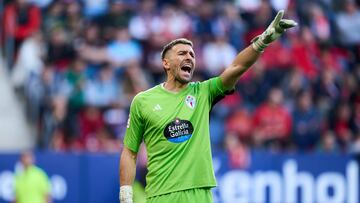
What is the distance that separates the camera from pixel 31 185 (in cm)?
1628

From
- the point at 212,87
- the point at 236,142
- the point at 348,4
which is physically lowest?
the point at 212,87

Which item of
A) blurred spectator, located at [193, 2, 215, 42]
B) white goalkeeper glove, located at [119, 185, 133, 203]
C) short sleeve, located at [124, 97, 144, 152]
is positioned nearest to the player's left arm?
short sleeve, located at [124, 97, 144, 152]

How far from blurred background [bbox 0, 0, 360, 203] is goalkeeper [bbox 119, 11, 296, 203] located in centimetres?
824

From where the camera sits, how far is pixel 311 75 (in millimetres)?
18609

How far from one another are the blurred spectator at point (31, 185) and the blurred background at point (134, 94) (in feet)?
0.59

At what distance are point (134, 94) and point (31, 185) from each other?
248cm

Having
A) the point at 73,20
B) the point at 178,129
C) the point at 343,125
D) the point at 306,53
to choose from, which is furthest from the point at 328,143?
the point at 178,129

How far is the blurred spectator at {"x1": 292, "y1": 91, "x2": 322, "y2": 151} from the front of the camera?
17625 millimetres

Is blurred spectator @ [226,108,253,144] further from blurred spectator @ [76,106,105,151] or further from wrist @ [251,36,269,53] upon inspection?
wrist @ [251,36,269,53]

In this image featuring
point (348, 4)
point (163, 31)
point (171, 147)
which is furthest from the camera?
point (348, 4)

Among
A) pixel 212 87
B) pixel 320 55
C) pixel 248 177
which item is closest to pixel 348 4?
pixel 320 55

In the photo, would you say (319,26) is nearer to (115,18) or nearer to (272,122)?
(272,122)

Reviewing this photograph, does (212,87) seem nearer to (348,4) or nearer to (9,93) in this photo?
(9,93)

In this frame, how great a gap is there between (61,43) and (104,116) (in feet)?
5.16
